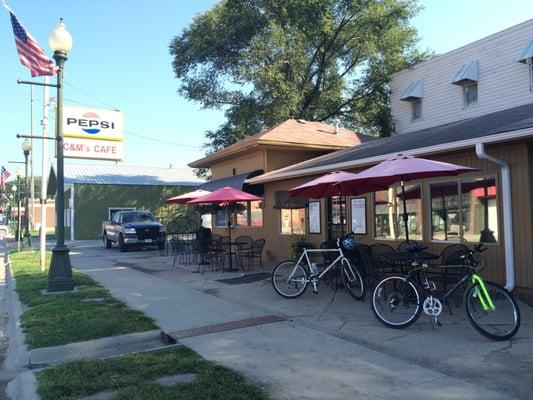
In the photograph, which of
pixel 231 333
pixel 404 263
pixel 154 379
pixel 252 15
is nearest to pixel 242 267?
pixel 404 263

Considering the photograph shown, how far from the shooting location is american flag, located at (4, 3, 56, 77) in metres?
10.8

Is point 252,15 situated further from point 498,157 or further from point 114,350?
point 114,350

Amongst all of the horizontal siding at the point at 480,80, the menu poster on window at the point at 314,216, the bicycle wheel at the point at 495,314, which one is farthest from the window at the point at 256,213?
the bicycle wheel at the point at 495,314

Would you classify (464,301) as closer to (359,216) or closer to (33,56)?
(359,216)

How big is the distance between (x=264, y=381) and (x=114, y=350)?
245cm

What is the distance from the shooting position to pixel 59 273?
10172mm

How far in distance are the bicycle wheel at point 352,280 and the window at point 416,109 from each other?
14.4 metres

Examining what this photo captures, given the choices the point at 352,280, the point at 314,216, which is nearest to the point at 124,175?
the point at 314,216

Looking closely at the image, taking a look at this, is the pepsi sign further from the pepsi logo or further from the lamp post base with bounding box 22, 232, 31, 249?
the lamp post base with bounding box 22, 232, 31, 249

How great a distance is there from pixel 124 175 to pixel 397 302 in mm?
35080

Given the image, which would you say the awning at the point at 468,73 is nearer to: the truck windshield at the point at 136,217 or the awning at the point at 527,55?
the awning at the point at 527,55

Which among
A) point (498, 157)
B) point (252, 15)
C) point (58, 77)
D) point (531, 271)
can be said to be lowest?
point (531, 271)

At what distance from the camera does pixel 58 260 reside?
10164mm

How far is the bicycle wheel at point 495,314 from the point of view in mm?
5785
